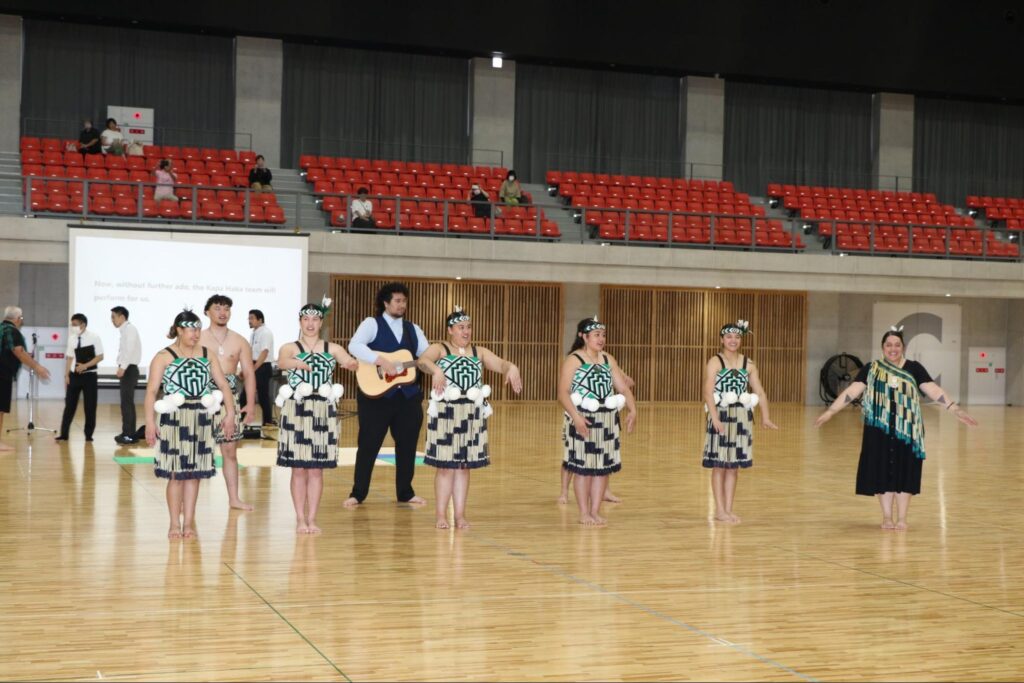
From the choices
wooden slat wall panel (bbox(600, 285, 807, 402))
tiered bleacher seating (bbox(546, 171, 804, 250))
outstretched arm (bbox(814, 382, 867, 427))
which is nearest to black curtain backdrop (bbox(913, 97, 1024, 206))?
tiered bleacher seating (bbox(546, 171, 804, 250))

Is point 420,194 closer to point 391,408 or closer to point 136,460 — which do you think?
point 136,460

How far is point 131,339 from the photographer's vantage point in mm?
13789

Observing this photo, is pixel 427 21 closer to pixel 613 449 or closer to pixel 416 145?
pixel 416 145

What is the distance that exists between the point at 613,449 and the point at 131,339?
24.0ft

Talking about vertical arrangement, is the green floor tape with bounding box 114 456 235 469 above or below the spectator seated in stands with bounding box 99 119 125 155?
below

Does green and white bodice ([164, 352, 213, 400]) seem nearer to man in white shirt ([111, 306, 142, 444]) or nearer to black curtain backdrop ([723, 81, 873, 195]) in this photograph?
man in white shirt ([111, 306, 142, 444])

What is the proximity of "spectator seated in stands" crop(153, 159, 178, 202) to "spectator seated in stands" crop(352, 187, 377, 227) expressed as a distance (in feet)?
9.63

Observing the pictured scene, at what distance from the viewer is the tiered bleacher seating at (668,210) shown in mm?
23094

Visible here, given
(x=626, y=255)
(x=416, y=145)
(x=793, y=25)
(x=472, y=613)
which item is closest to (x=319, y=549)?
(x=472, y=613)

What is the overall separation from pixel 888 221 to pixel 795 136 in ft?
11.9

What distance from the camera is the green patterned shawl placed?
869 centimetres

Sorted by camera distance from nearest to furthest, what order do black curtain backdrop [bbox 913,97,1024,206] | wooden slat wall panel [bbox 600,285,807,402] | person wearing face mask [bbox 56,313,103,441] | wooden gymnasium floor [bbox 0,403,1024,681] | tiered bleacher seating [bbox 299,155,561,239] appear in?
wooden gymnasium floor [bbox 0,403,1024,681] → person wearing face mask [bbox 56,313,103,441] → tiered bleacher seating [bbox 299,155,561,239] → wooden slat wall panel [bbox 600,285,807,402] → black curtain backdrop [bbox 913,97,1024,206]

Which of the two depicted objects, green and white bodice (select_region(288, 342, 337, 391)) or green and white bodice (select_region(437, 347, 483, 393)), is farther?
green and white bodice (select_region(437, 347, 483, 393))

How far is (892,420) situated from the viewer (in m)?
8.71
